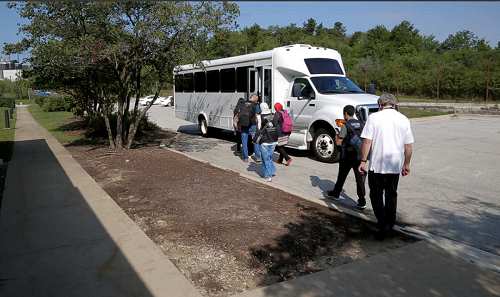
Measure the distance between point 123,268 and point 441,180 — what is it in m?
6.32

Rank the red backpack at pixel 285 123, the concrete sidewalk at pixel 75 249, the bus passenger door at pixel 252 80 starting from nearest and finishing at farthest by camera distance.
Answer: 1. the concrete sidewalk at pixel 75 249
2. the red backpack at pixel 285 123
3. the bus passenger door at pixel 252 80

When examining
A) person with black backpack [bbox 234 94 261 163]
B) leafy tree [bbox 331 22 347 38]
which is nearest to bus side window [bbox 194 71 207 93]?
person with black backpack [bbox 234 94 261 163]

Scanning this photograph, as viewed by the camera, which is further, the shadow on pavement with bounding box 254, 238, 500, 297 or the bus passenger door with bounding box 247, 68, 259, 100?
the bus passenger door with bounding box 247, 68, 259, 100

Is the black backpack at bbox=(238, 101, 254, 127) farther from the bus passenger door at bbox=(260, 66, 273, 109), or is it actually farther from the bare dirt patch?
the bare dirt patch

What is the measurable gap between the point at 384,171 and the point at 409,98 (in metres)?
29.1

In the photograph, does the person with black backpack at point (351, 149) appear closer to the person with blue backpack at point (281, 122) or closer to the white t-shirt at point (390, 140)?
the white t-shirt at point (390, 140)

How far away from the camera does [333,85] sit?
1079 cm

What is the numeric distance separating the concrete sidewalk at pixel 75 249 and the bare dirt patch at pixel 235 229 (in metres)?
0.26

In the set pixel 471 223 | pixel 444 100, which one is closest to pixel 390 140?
pixel 471 223

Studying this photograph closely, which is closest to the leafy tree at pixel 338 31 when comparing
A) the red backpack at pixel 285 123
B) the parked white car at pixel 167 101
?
the parked white car at pixel 167 101

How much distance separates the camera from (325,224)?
5.45 metres

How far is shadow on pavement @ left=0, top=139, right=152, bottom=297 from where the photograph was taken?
12.8 ft

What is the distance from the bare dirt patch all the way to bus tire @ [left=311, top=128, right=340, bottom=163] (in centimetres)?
273

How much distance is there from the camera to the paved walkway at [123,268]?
3.77 m
